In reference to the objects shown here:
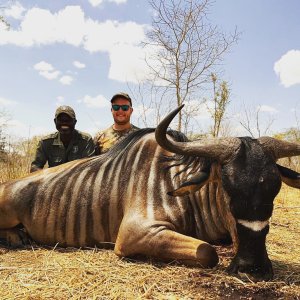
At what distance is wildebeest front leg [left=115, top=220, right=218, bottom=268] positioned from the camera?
2.77 m

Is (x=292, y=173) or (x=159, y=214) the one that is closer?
(x=292, y=173)

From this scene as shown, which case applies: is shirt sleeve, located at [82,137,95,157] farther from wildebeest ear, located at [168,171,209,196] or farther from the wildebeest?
wildebeest ear, located at [168,171,209,196]

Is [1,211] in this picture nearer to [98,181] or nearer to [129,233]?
[98,181]

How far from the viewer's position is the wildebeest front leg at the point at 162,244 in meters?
2.77

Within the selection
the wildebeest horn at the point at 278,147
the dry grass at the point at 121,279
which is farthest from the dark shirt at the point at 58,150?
the wildebeest horn at the point at 278,147

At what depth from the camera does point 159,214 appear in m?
3.08

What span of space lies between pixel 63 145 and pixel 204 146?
3.05 metres

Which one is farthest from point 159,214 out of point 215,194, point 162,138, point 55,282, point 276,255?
point 276,255

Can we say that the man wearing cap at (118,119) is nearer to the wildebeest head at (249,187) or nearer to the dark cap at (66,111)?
the dark cap at (66,111)

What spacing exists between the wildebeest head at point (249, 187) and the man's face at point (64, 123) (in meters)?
2.88

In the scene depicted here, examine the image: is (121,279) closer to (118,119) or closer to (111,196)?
(111,196)

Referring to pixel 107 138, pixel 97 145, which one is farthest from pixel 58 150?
pixel 107 138

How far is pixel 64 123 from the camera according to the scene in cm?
534

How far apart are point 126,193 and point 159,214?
0.44 metres
